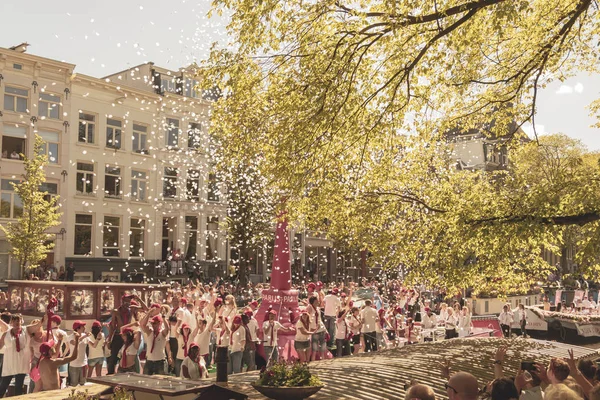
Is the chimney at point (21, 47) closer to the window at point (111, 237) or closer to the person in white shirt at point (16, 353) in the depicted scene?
the window at point (111, 237)

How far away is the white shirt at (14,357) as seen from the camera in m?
12.2

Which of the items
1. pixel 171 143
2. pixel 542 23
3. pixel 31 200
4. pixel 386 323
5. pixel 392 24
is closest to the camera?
pixel 392 24

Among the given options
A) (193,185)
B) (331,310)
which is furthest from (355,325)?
(193,185)

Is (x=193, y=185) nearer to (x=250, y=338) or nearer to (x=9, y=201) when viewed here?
(x=9, y=201)

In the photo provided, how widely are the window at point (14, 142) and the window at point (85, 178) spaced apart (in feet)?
12.7

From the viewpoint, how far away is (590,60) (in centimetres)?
1537

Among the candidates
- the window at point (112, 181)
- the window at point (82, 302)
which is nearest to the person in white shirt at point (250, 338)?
the window at point (82, 302)

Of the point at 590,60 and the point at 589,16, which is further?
the point at 590,60

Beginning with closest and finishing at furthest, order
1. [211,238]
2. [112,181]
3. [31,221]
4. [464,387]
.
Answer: [464,387] → [31,221] → [112,181] → [211,238]

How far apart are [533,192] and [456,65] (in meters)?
3.61

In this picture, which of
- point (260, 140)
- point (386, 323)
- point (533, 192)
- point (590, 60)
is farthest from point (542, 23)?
point (386, 323)

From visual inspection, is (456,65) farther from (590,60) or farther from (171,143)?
(171,143)

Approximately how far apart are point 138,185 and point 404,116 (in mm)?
30939

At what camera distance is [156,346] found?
→ 13.4 metres
